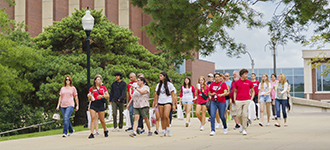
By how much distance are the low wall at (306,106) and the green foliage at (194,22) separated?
22719 millimetres

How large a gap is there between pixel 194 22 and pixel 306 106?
85.9ft

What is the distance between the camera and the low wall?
102ft

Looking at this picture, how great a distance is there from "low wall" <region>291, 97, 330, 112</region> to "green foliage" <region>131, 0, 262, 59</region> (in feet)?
74.5

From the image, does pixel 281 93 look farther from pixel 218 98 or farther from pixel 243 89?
pixel 218 98

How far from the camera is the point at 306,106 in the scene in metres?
33.0

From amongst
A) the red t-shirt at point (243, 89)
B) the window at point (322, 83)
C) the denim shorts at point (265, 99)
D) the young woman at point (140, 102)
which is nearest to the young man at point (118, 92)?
the young woman at point (140, 102)

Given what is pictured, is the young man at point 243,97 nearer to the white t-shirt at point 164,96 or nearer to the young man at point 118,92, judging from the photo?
the white t-shirt at point 164,96

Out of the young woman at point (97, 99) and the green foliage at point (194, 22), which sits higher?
the green foliage at point (194, 22)

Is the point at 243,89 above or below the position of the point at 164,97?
above

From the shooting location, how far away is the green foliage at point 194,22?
29.0 feet

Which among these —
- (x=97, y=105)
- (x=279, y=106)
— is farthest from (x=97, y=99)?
(x=279, y=106)

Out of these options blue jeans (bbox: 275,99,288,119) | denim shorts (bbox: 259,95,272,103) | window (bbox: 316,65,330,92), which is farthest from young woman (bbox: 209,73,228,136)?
window (bbox: 316,65,330,92)

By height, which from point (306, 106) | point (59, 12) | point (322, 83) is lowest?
point (306, 106)

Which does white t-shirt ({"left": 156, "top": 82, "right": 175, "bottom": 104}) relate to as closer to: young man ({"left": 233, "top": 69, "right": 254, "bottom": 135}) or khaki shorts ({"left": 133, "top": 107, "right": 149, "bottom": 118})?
khaki shorts ({"left": 133, "top": 107, "right": 149, "bottom": 118})
